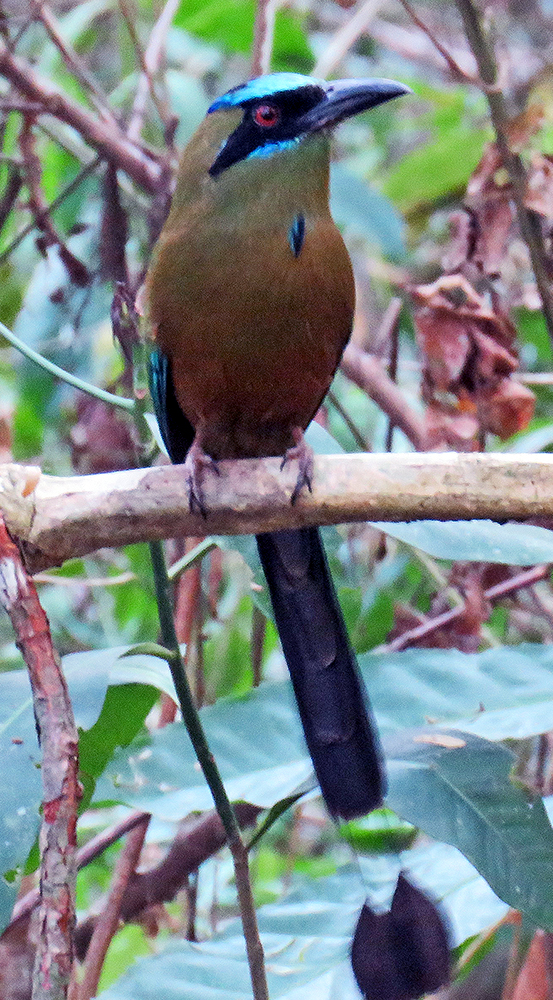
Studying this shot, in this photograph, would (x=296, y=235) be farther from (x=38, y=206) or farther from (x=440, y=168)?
(x=440, y=168)

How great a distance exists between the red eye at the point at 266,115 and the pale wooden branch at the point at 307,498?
0.83m

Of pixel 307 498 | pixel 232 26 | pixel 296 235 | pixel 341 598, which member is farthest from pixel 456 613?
pixel 232 26

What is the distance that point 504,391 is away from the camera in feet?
7.86

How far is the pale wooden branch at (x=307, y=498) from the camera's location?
151 cm

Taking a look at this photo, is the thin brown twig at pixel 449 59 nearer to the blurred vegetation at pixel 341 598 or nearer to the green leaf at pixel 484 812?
the blurred vegetation at pixel 341 598

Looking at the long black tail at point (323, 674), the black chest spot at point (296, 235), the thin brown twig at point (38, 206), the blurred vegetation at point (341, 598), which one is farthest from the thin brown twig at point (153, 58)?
the long black tail at point (323, 674)

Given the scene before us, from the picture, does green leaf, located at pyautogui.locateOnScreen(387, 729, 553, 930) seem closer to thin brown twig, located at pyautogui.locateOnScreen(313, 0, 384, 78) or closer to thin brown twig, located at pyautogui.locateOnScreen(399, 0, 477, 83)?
thin brown twig, located at pyautogui.locateOnScreen(399, 0, 477, 83)

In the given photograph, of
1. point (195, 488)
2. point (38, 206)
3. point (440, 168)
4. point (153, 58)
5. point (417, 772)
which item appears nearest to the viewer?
point (195, 488)

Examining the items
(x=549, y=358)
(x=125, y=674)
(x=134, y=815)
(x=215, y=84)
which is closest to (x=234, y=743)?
(x=125, y=674)

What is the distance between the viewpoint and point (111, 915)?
84.6 inches

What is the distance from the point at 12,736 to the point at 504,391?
1278mm

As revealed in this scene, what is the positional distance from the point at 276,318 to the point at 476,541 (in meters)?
0.50

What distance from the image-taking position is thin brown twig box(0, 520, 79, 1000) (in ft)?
3.21

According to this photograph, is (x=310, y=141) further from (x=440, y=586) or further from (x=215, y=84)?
(x=215, y=84)
